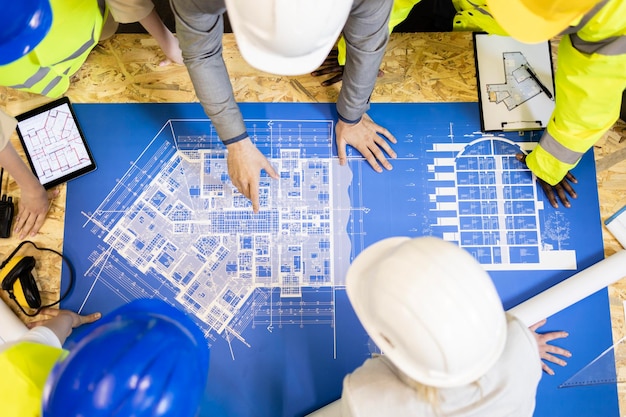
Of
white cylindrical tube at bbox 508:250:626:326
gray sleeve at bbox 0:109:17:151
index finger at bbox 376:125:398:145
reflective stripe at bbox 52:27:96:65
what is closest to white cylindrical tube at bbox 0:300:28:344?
gray sleeve at bbox 0:109:17:151

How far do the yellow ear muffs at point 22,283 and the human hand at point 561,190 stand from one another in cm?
174

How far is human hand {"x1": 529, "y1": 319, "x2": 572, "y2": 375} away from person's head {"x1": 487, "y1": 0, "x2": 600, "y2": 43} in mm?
944

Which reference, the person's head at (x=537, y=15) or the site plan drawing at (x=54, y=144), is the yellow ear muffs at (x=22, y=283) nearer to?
the site plan drawing at (x=54, y=144)

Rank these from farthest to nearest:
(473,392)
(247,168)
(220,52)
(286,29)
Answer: (247,168)
(220,52)
(473,392)
(286,29)

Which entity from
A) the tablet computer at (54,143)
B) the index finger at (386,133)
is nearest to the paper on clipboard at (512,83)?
the index finger at (386,133)

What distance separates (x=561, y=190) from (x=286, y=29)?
4.01 feet

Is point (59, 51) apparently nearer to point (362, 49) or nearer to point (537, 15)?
point (362, 49)

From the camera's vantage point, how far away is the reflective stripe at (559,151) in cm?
170

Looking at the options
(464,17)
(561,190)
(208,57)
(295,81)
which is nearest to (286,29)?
(208,57)

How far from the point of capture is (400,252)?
120 cm

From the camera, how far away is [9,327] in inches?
68.2

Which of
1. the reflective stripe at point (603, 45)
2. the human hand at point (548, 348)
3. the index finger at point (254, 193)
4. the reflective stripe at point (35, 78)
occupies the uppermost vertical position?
the reflective stripe at point (35, 78)

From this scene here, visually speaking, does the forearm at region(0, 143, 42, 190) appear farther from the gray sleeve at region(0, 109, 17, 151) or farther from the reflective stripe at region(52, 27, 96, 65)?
the reflective stripe at region(52, 27, 96, 65)

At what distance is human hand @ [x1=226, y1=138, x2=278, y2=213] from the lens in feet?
5.77
